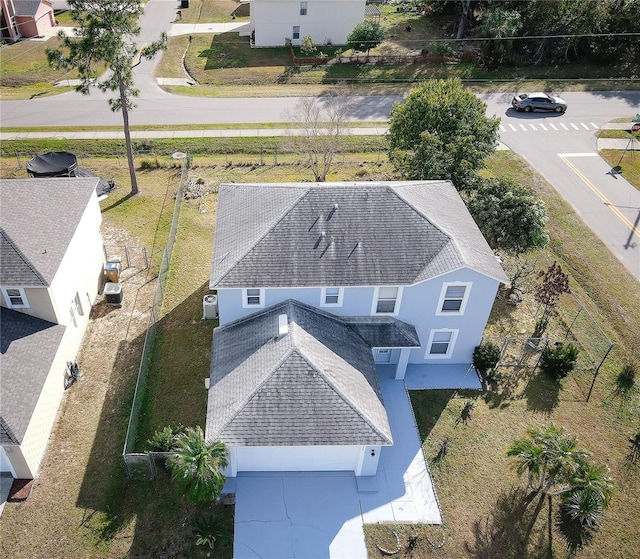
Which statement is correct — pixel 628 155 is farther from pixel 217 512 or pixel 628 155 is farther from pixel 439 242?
pixel 217 512

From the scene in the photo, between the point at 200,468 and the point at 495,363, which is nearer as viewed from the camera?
the point at 200,468

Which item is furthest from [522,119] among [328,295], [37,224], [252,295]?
[37,224]

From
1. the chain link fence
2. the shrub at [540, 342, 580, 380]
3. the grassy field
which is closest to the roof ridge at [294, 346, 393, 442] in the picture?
the grassy field

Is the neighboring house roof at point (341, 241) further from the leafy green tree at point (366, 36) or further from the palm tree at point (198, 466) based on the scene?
the leafy green tree at point (366, 36)

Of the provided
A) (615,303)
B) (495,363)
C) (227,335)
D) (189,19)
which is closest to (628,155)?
(615,303)

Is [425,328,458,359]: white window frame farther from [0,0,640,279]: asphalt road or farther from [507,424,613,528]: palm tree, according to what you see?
[0,0,640,279]: asphalt road

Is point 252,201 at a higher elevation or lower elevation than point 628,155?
higher

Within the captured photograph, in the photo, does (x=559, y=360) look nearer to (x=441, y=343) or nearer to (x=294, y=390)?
(x=441, y=343)

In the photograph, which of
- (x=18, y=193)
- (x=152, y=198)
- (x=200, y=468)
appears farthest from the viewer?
(x=152, y=198)
